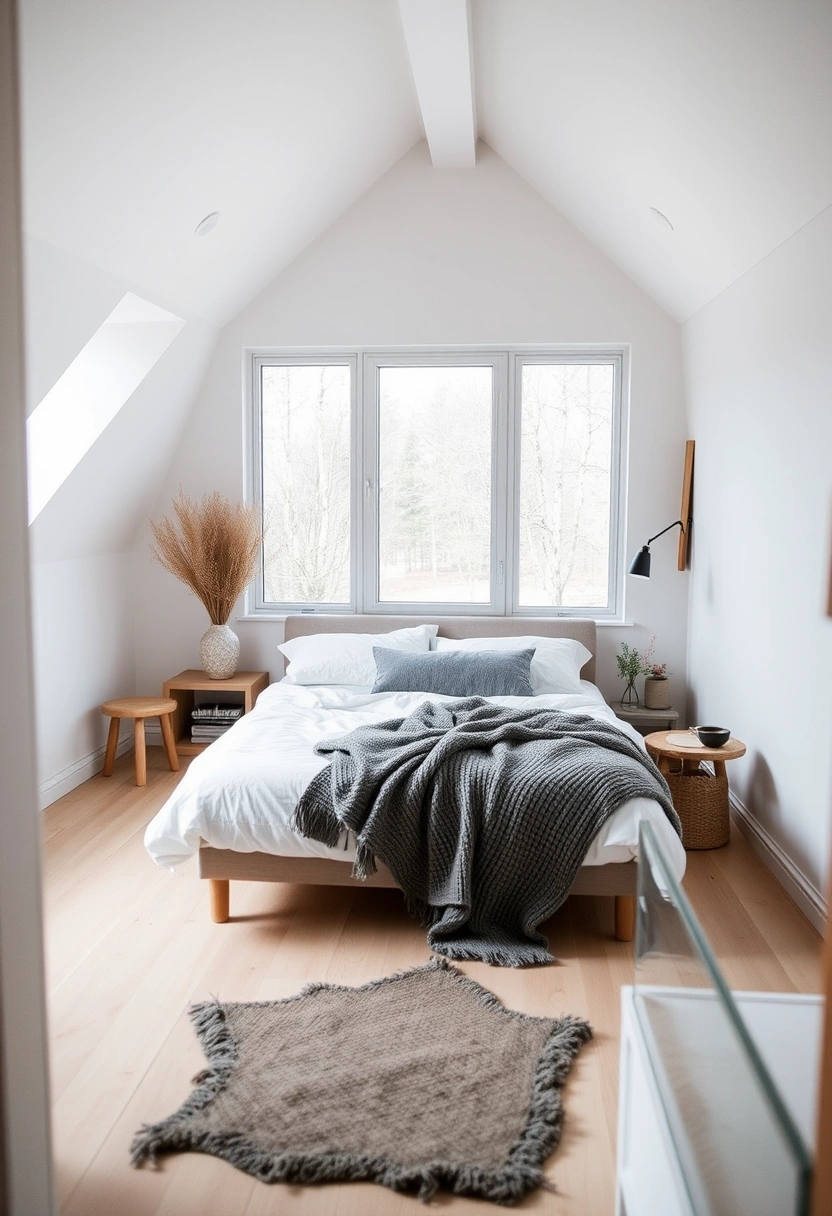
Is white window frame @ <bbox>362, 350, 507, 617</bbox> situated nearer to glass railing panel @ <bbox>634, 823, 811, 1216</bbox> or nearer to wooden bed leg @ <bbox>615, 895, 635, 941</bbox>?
wooden bed leg @ <bbox>615, 895, 635, 941</bbox>

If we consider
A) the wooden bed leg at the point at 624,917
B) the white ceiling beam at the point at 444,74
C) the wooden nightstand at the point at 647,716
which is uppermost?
the white ceiling beam at the point at 444,74

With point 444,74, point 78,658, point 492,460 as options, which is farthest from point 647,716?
point 444,74

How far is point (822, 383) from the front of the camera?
10.4 feet

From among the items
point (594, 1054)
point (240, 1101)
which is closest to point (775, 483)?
point (594, 1054)

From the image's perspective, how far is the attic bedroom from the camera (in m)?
2.01

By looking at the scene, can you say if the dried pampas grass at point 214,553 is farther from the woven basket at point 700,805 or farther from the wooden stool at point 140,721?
the woven basket at point 700,805

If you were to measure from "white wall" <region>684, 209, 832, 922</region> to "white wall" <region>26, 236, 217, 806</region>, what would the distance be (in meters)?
2.45

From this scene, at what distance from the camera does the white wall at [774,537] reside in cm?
321

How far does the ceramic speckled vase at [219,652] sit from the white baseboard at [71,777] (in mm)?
682

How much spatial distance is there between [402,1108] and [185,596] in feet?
11.8

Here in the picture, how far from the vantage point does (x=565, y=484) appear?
5.39 meters

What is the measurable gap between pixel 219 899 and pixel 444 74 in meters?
3.19

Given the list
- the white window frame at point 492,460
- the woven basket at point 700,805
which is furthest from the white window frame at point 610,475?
the woven basket at point 700,805

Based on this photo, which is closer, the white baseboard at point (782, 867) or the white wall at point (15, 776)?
the white wall at point (15, 776)
